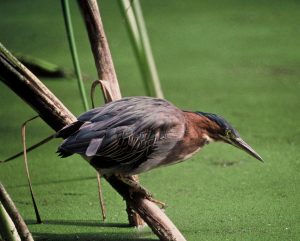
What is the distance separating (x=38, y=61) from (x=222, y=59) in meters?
1.09

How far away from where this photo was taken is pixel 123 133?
216 centimetres

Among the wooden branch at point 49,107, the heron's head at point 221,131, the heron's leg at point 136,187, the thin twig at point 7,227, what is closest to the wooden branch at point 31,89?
the wooden branch at point 49,107

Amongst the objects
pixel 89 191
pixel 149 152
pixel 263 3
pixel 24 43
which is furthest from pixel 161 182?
pixel 263 3

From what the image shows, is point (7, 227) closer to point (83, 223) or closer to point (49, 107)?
point (49, 107)

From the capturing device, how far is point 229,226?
2404 mm

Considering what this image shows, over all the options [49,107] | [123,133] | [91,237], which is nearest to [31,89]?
[49,107]

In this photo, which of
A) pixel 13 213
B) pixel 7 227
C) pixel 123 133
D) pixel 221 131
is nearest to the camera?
pixel 7 227

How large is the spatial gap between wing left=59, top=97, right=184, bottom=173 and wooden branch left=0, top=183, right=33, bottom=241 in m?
0.24

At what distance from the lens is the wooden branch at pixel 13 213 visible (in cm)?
191

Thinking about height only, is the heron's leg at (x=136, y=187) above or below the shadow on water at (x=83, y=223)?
above

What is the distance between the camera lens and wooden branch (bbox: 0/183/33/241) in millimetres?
1906

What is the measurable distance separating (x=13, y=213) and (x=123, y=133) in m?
0.42

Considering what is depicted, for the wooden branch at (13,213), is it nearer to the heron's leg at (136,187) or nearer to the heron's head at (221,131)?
the heron's leg at (136,187)

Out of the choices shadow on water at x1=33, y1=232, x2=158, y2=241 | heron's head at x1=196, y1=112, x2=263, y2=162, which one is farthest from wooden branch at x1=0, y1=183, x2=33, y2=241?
heron's head at x1=196, y1=112, x2=263, y2=162
